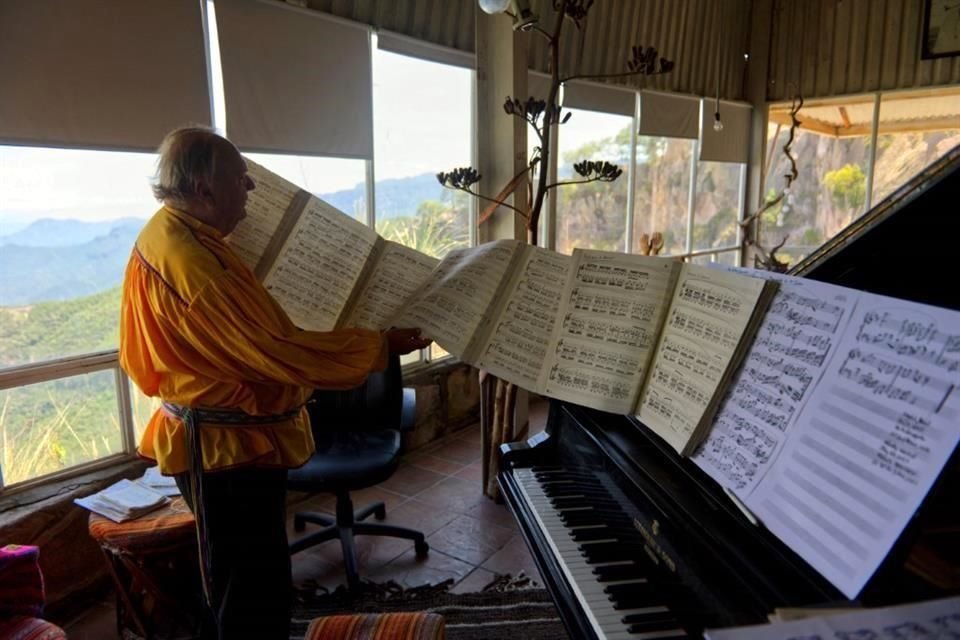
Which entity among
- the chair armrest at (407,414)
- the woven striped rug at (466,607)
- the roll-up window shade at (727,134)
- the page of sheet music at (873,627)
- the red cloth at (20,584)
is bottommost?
A: the woven striped rug at (466,607)

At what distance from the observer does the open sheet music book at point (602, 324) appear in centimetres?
112

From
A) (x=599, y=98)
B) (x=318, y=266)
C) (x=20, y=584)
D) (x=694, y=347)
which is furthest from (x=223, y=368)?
(x=599, y=98)

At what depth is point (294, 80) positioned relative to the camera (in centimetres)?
289

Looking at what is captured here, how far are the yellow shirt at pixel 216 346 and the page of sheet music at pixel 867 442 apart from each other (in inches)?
37.5

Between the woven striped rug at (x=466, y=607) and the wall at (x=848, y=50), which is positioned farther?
the wall at (x=848, y=50)

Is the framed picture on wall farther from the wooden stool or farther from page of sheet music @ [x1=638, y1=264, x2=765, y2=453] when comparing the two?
the wooden stool

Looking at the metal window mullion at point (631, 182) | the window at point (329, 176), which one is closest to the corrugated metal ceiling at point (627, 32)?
the metal window mullion at point (631, 182)

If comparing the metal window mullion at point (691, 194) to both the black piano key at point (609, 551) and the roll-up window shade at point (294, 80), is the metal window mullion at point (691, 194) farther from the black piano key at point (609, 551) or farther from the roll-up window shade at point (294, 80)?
the black piano key at point (609, 551)

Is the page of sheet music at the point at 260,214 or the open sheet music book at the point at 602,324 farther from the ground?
the page of sheet music at the point at 260,214

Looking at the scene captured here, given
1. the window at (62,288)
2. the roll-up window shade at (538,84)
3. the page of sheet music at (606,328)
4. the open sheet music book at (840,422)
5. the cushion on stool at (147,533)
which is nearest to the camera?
the open sheet music book at (840,422)

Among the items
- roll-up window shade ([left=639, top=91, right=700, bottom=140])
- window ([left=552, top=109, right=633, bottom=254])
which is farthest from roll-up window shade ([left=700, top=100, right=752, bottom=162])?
window ([left=552, top=109, right=633, bottom=254])

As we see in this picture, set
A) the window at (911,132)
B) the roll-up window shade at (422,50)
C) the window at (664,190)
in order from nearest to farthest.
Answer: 1. the roll-up window shade at (422,50)
2. the window at (664,190)
3. the window at (911,132)

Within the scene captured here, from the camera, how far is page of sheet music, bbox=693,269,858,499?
37.1 inches

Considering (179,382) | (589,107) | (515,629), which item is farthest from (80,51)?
(589,107)
